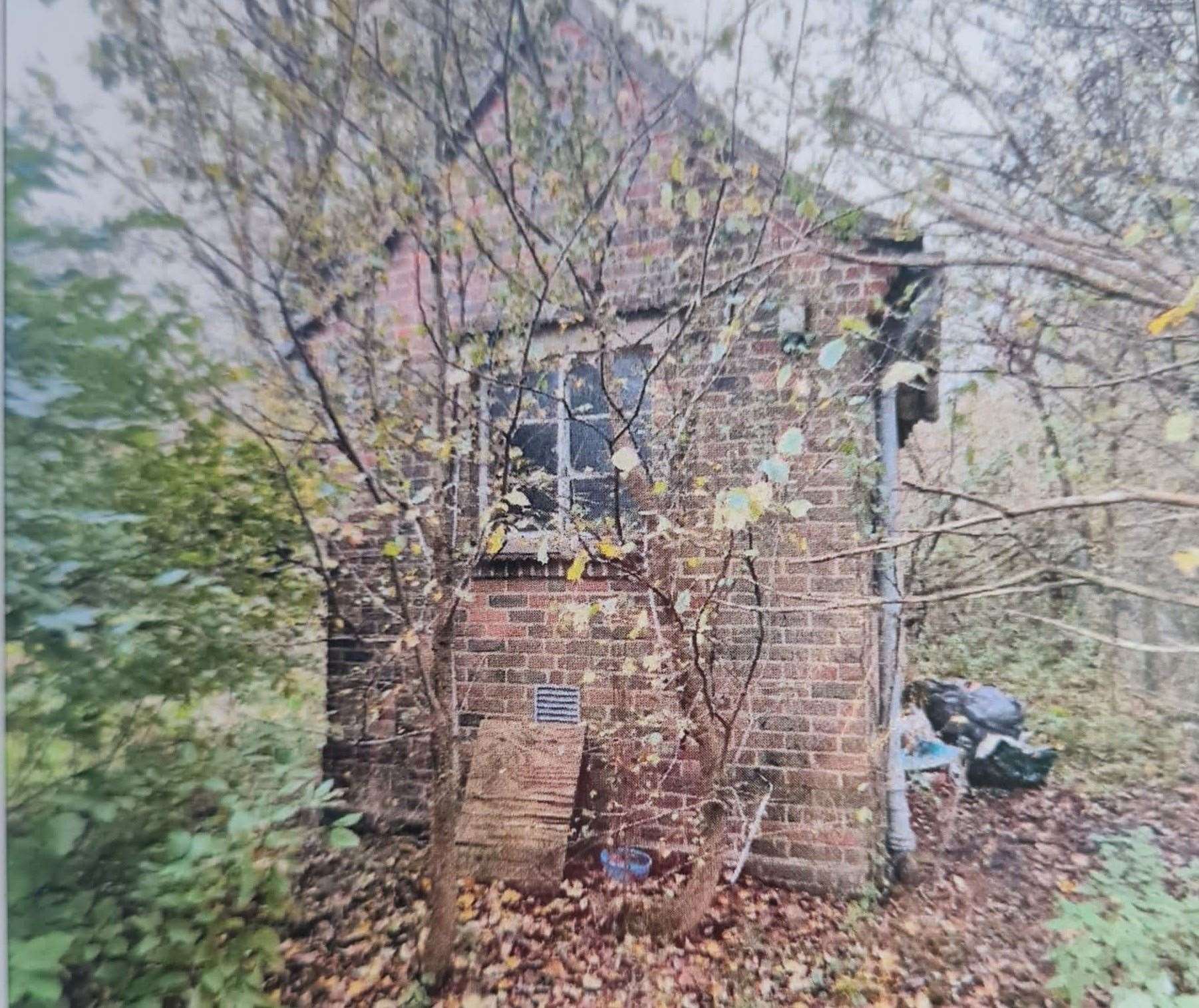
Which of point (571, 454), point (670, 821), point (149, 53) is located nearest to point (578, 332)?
point (571, 454)

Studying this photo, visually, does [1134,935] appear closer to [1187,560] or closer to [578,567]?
[1187,560]

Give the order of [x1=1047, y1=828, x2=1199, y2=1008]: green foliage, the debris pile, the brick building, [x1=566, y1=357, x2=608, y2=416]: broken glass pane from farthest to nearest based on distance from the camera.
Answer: [x1=566, y1=357, x2=608, y2=416]: broken glass pane, the brick building, the debris pile, [x1=1047, y1=828, x2=1199, y2=1008]: green foliage

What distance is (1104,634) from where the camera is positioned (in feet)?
3.07

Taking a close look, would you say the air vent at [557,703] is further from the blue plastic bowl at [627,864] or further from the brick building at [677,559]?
the blue plastic bowl at [627,864]

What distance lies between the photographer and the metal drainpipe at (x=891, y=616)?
104 centimetres

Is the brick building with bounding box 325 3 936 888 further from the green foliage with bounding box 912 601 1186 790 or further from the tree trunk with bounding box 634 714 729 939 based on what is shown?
the green foliage with bounding box 912 601 1186 790

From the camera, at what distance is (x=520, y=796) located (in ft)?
3.70

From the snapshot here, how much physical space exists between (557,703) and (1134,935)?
3.15 ft

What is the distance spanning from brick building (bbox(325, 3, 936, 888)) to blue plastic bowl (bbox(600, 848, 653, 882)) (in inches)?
1.1

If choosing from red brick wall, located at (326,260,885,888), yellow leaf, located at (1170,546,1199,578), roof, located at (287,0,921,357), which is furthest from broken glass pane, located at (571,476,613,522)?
yellow leaf, located at (1170,546,1199,578)

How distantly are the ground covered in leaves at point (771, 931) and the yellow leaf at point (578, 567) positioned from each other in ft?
1.81

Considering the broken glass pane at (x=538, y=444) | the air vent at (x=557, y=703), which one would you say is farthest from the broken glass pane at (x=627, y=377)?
the air vent at (x=557, y=703)

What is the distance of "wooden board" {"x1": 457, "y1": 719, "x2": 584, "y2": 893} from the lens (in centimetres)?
111

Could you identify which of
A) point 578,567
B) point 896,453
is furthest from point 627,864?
point 896,453
